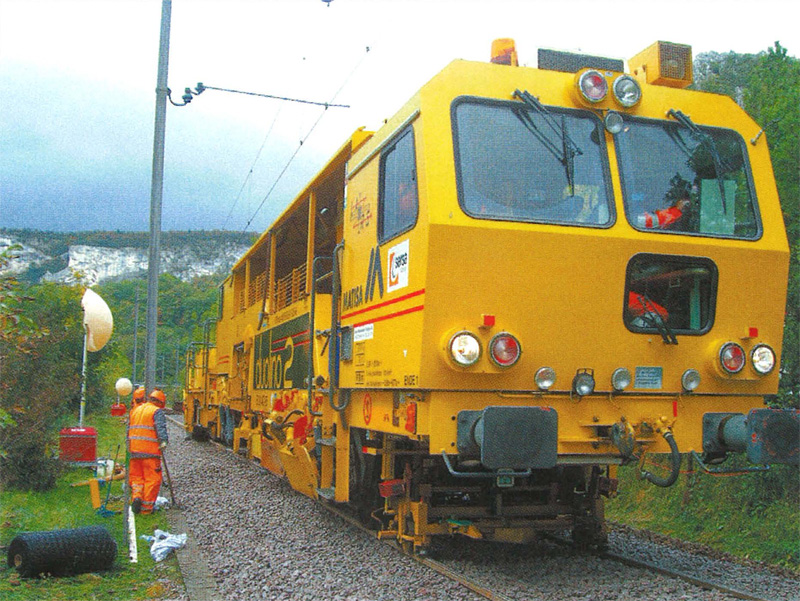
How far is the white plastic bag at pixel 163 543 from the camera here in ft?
23.7

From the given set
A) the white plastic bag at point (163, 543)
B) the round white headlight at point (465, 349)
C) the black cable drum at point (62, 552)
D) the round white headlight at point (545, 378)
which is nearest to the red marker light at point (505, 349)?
the round white headlight at point (465, 349)

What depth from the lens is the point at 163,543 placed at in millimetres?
7426

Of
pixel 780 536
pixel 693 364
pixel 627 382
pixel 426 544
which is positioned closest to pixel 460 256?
pixel 627 382

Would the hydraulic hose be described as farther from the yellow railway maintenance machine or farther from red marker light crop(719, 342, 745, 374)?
red marker light crop(719, 342, 745, 374)

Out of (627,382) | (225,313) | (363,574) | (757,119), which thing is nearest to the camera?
(627,382)

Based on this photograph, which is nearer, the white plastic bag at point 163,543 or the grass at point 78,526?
the grass at point 78,526

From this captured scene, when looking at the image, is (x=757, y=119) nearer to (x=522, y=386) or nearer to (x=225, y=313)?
(x=522, y=386)

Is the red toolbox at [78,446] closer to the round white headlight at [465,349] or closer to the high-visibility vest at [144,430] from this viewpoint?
the high-visibility vest at [144,430]

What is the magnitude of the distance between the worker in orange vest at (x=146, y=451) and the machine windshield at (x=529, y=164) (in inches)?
209

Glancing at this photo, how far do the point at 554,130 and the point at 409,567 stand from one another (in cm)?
351

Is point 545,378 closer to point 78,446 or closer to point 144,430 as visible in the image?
point 144,430

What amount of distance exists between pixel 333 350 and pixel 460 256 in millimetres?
2371

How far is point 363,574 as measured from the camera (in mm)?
6426

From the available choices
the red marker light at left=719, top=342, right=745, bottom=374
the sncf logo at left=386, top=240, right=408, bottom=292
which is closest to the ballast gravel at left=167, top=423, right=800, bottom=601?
the red marker light at left=719, top=342, right=745, bottom=374
